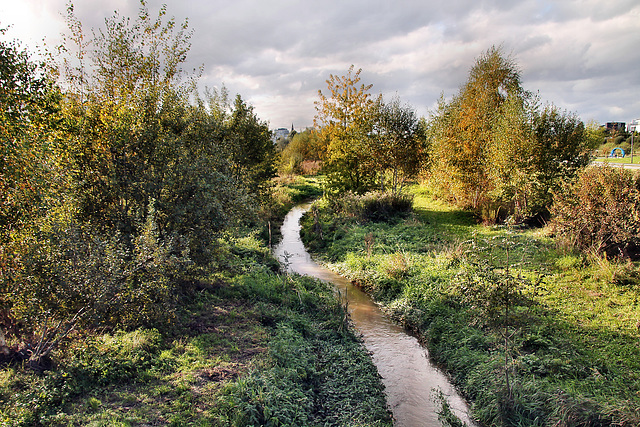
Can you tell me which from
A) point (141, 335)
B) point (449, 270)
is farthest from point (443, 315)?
point (141, 335)

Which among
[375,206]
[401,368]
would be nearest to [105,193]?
[401,368]

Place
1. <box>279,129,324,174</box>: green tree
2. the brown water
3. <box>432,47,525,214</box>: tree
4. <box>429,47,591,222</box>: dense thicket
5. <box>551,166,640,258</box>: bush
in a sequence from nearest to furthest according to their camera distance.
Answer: the brown water
<box>551,166,640,258</box>: bush
<box>429,47,591,222</box>: dense thicket
<box>432,47,525,214</box>: tree
<box>279,129,324,174</box>: green tree

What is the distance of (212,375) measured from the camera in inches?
263

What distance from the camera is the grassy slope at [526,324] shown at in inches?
259

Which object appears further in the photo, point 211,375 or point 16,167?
point 211,375

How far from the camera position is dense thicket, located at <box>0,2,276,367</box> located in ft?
19.1

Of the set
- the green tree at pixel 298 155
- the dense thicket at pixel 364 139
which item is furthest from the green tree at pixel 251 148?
the green tree at pixel 298 155

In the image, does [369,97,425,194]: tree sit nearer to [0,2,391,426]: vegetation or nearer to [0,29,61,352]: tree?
[0,2,391,426]: vegetation

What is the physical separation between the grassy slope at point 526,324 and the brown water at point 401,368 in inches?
14.9

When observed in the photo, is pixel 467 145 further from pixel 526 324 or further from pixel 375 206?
pixel 526 324

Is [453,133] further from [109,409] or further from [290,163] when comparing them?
[290,163]

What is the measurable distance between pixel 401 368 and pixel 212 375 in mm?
4836

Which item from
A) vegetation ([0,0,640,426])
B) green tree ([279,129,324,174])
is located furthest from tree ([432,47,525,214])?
green tree ([279,129,324,174])

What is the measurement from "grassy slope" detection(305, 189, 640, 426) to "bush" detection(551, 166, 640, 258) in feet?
2.76
